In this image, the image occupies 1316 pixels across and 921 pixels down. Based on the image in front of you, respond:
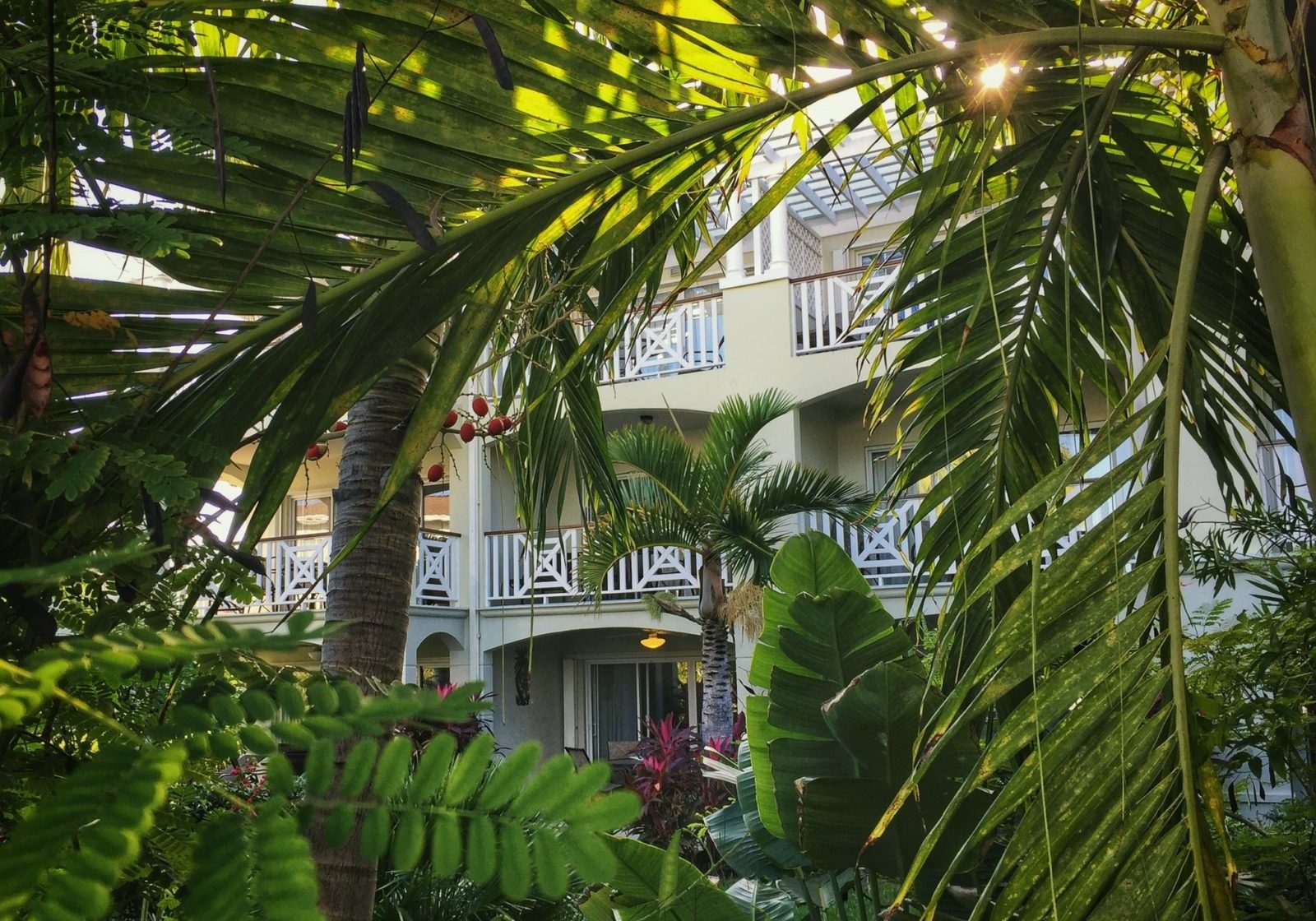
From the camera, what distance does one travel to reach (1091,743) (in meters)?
1.21

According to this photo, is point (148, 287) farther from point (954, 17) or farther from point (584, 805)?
point (954, 17)

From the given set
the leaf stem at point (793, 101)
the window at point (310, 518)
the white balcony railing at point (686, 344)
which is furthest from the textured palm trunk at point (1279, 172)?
the window at point (310, 518)

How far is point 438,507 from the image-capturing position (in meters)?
16.3

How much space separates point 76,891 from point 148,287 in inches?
37.1

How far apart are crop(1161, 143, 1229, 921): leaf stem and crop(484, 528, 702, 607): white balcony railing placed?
11357 millimetres

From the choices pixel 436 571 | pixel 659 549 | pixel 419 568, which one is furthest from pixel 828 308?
pixel 419 568

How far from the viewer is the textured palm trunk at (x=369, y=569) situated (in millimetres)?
1862

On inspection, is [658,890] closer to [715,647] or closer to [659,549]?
[715,647]

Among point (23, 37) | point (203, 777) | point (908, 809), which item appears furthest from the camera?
point (908, 809)

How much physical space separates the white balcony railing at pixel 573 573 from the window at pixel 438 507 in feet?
4.56

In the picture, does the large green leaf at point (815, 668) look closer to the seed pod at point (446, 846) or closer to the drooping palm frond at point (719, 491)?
the seed pod at point (446, 846)

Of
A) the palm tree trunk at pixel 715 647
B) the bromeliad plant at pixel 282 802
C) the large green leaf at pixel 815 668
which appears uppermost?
the bromeliad plant at pixel 282 802

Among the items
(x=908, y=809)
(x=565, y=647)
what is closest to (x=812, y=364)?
(x=565, y=647)

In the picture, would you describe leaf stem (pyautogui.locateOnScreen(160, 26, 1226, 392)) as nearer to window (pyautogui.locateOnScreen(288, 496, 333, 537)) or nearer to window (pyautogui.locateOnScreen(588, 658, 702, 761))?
window (pyautogui.locateOnScreen(588, 658, 702, 761))
